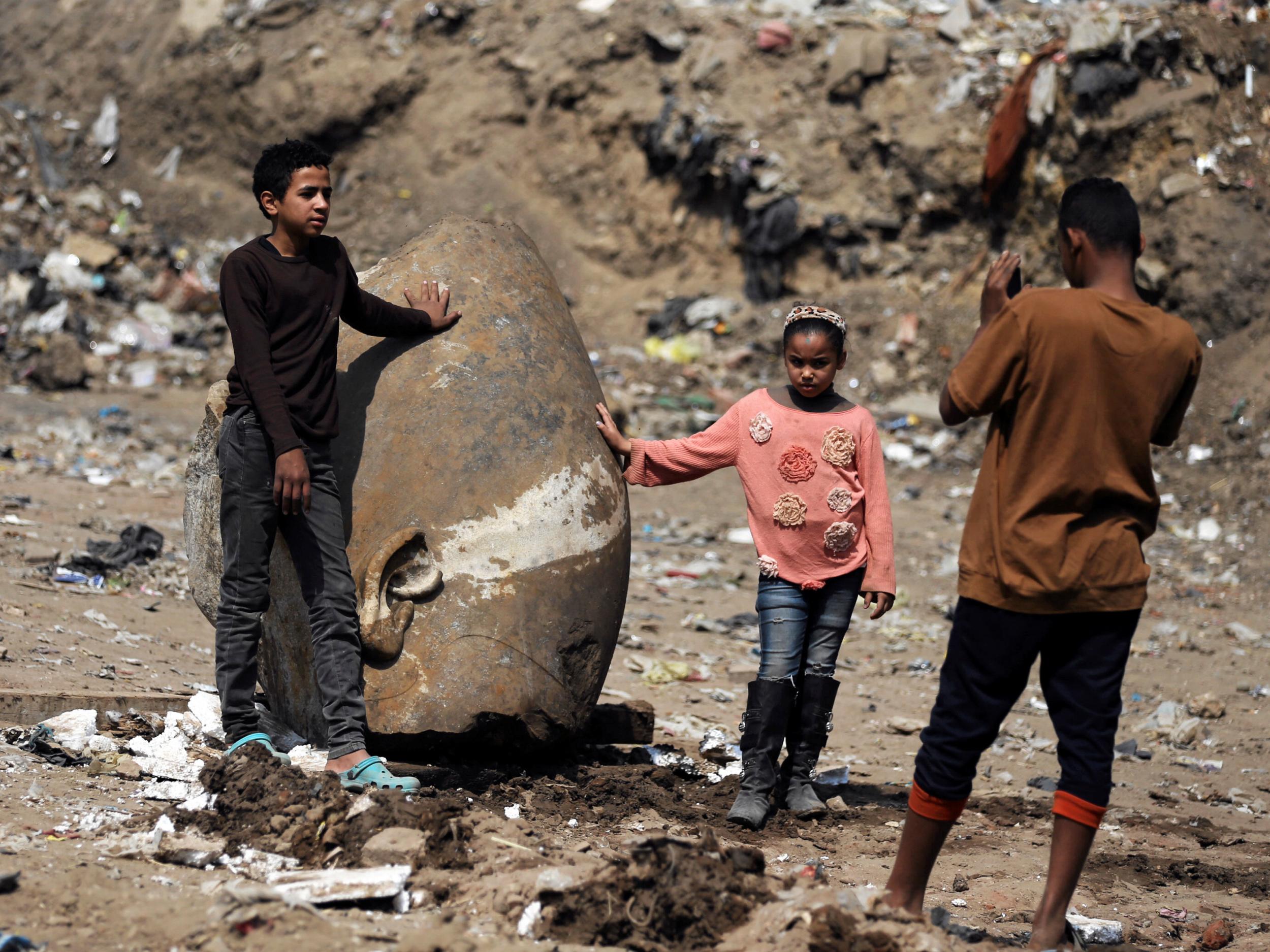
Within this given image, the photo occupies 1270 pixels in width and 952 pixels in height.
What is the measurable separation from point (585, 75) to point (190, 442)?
7.70 meters

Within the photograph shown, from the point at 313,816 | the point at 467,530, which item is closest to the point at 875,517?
the point at 467,530

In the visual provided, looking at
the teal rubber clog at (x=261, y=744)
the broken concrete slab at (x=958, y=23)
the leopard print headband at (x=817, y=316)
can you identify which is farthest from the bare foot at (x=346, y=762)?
the broken concrete slab at (x=958, y=23)

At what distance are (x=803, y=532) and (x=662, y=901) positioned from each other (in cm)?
138

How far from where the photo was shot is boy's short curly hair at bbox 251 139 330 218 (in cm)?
351

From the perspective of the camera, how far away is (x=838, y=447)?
375 centimetres

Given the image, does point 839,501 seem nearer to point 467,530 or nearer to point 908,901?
point 467,530

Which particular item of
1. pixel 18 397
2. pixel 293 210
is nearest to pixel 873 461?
pixel 293 210

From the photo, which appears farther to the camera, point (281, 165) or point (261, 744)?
point (281, 165)

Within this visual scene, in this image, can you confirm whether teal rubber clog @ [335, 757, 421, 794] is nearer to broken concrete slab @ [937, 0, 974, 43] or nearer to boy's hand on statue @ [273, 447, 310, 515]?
boy's hand on statue @ [273, 447, 310, 515]

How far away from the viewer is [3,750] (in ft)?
11.6

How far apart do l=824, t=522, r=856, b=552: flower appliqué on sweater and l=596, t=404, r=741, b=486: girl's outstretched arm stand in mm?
383

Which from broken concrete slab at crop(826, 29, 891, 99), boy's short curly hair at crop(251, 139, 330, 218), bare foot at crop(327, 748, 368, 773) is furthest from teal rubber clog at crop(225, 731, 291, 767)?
A: broken concrete slab at crop(826, 29, 891, 99)

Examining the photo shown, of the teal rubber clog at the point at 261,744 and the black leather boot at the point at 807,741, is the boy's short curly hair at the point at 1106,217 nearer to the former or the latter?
the black leather boot at the point at 807,741

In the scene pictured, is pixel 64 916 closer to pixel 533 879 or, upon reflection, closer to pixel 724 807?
pixel 533 879
